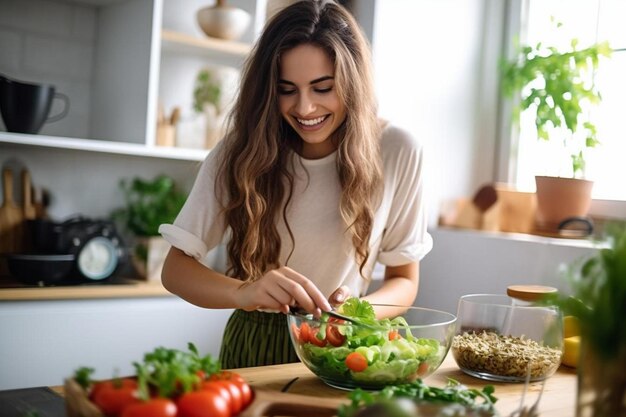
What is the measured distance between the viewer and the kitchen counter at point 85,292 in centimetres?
236

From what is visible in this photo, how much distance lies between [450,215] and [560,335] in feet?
5.37

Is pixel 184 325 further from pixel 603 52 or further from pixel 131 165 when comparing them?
pixel 603 52

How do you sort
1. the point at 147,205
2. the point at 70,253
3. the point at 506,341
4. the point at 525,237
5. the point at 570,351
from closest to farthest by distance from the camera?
the point at 506,341 → the point at 570,351 → the point at 70,253 → the point at 525,237 → the point at 147,205

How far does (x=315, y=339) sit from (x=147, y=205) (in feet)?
5.87

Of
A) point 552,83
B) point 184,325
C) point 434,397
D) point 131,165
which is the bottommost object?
point 184,325

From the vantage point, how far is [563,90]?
2709mm

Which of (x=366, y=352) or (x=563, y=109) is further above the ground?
(x=563, y=109)

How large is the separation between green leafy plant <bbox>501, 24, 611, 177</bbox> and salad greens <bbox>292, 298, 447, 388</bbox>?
1.65m

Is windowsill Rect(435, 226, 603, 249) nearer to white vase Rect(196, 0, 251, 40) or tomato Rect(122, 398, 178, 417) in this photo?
white vase Rect(196, 0, 251, 40)

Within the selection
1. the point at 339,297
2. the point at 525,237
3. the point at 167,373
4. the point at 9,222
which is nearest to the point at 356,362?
the point at 339,297

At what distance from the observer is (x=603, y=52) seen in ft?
8.67

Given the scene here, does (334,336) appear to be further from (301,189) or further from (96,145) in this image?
(96,145)

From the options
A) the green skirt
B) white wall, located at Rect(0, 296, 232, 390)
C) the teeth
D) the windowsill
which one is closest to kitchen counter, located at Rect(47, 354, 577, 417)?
the green skirt

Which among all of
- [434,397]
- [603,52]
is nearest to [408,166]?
[434,397]
